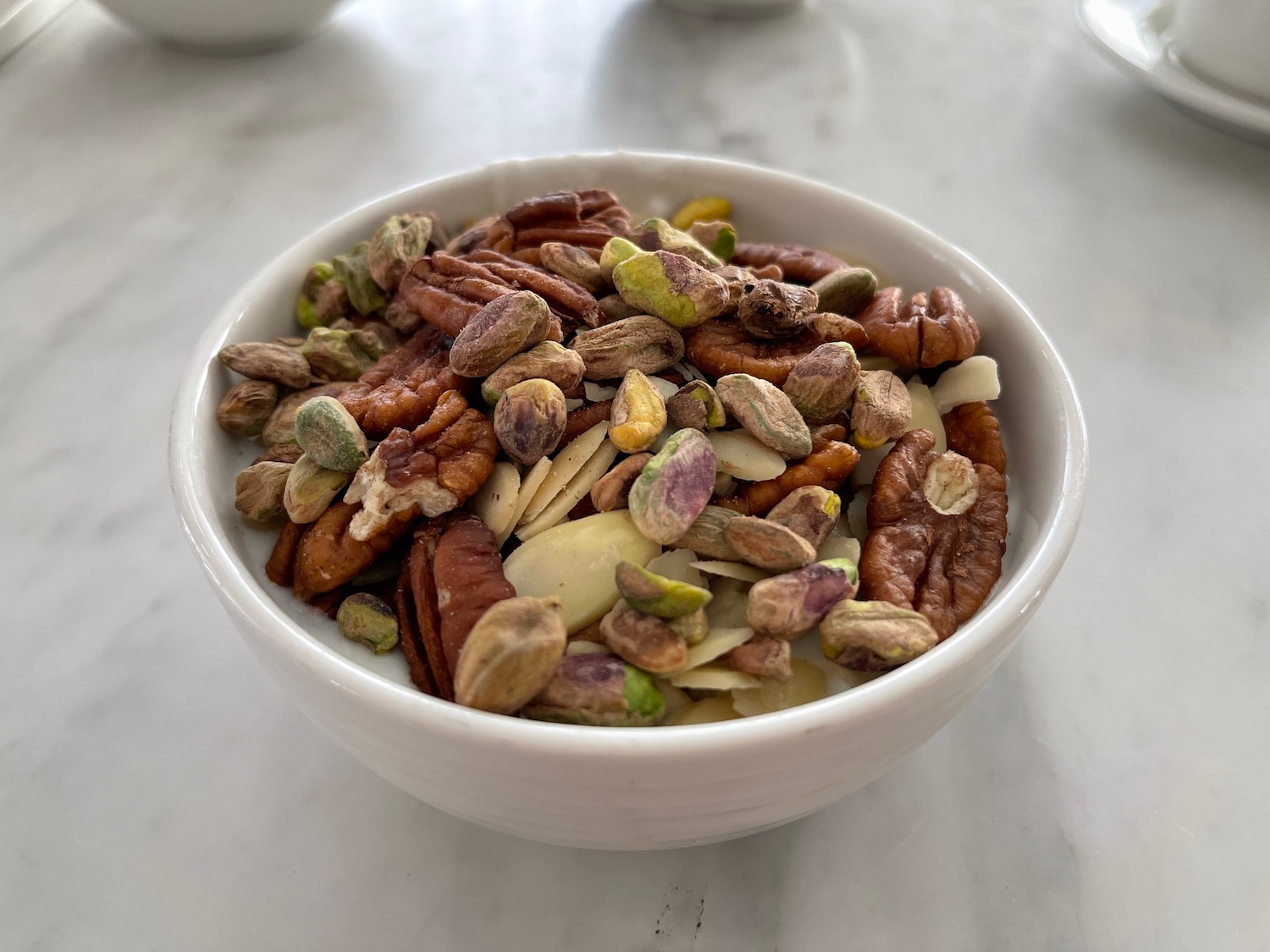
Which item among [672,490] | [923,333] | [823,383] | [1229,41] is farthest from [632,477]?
[1229,41]

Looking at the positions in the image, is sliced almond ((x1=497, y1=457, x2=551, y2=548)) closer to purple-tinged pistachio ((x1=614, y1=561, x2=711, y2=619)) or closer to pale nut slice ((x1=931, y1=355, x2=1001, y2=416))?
purple-tinged pistachio ((x1=614, y1=561, x2=711, y2=619))

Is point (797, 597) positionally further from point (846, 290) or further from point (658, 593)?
point (846, 290)

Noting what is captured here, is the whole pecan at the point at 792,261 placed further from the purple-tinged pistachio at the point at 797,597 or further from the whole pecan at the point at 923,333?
the purple-tinged pistachio at the point at 797,597

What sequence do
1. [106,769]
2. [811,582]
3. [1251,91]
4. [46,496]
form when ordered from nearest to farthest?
[811,582], [106,769], [46,496], [1251,91]

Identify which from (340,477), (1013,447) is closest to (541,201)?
(340,477)

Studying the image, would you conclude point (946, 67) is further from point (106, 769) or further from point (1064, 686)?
point (106, 769)

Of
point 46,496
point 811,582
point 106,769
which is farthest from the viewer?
point 46,496
